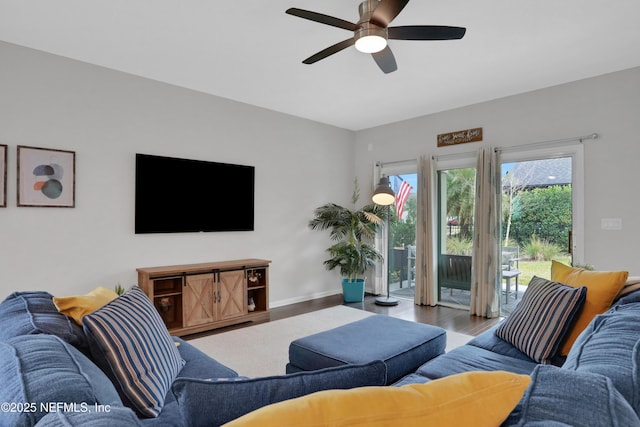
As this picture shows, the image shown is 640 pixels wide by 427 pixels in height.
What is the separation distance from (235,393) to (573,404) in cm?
70

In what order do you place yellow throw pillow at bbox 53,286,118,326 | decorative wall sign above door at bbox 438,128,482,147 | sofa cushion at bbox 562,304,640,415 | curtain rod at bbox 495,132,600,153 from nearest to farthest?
1. sofa cushion at bbox 562,304,640,415
2. yellow throw pillow at bbox 53,286,118,326
3. curtain rod at bbox 495,132,600,153
4. decorative wall sign above door at bbox 438,128,482,147

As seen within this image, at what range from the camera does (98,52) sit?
339cm

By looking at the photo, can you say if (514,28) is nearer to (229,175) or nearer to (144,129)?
(229,175)

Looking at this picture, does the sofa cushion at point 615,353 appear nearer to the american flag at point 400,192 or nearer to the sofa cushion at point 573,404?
the sofa cushion at point 573,404

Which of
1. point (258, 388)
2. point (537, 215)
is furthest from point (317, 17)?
point (537, 215)

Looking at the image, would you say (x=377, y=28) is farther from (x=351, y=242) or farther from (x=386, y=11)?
(x=351, y=242)

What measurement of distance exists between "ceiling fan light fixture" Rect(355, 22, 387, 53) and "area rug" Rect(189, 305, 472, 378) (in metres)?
2.57

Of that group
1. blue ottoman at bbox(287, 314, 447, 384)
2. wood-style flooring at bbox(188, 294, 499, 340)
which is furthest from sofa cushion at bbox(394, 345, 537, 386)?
wood-style flooring at bbox(188, 294, 499, 340)

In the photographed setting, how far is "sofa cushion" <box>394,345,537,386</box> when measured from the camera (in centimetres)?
183

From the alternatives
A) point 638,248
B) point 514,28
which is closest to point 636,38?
point 514,28

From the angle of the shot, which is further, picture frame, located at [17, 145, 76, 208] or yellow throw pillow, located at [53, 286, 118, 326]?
picture frame, located at [17, 145, 76, 208]

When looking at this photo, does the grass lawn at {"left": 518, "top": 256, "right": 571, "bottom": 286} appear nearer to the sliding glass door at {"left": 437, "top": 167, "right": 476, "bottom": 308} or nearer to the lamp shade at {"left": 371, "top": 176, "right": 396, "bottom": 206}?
the sliding glass door at {"left": 437, "top": 167, "right": 476, "bottom": 308}

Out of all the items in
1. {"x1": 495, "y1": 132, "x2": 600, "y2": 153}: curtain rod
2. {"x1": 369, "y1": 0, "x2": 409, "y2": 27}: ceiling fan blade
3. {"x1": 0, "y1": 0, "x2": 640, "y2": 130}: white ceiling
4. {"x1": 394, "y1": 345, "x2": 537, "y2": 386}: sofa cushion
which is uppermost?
{"x1": 0, "y1": 0, "x2": 640, "y2": 130}: white ceiling

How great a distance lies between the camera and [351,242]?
5660 mm
